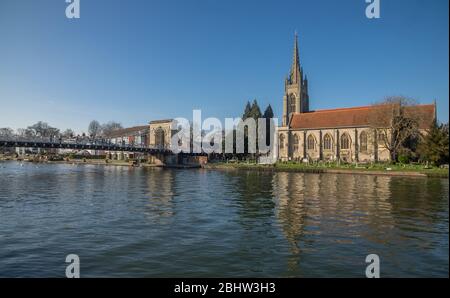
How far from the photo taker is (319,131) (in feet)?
371

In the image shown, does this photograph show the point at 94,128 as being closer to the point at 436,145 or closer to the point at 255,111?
the point at 255,111

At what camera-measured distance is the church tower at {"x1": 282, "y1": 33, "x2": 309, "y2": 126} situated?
413 feet

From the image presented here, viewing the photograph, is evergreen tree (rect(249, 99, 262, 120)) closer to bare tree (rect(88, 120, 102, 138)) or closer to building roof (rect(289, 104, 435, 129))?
building roof (rect(289, 104, 435, 129))

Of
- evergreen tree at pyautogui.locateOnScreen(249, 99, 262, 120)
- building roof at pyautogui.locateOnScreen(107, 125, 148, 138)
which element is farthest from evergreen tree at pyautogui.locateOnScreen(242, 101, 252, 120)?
building roof at pyautogui.locateOnScreen(107, 125, 148, 138)

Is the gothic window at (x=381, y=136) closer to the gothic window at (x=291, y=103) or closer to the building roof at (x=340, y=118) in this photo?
the building roof at (x=340, y=118)

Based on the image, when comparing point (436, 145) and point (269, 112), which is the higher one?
point (269, 112)

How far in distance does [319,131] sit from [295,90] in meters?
21.2

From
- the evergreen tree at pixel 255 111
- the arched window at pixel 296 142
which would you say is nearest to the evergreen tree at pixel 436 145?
the arched window at pixel 296 142

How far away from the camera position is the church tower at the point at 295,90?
126 meters

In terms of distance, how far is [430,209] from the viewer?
23.9 metres

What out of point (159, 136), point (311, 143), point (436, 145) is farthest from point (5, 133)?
point (436, 145)
